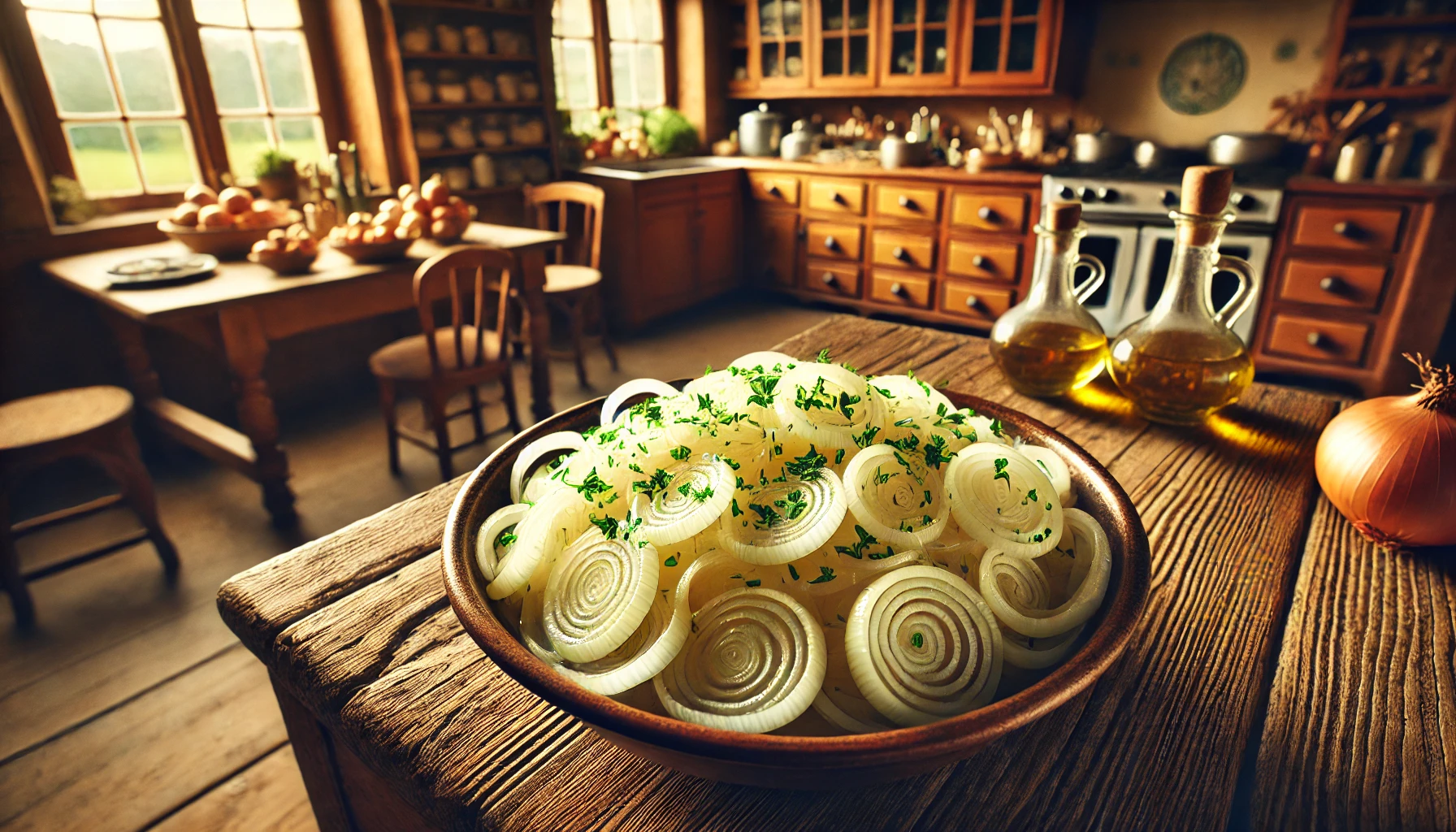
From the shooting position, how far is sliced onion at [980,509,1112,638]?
47cm

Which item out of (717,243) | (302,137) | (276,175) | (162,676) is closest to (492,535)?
(162,676)

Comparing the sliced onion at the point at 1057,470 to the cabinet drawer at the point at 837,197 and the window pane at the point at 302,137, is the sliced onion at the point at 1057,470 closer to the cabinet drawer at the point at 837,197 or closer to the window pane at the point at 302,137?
the window pane at the point at 302,137

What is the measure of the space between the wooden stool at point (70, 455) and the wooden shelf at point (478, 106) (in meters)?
2.02

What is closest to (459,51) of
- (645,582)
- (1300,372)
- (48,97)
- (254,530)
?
(48,97)

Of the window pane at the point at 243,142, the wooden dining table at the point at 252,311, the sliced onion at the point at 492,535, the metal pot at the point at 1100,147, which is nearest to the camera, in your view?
the sliced onion at the point at 492,535

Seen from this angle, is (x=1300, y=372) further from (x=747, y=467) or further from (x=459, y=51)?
(x=459, y=51)

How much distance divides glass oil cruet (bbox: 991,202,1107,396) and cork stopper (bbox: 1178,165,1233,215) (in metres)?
0.14

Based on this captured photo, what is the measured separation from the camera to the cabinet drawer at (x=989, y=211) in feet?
12.3

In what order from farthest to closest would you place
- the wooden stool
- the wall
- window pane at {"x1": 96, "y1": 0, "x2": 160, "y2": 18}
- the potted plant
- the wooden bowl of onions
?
1. the wall
2. the potted plant
3. window pane at {"x1": 96, "y1": 0, "x2": 160, "y2": 18}
4. the wooden stool
5. the wooden bowl of onions

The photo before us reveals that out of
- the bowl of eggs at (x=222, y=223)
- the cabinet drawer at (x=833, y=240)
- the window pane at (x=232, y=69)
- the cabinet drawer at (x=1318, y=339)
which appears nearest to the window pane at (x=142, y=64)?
the window pane at (x=232, y=69)

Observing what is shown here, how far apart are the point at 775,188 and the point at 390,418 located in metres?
2.90

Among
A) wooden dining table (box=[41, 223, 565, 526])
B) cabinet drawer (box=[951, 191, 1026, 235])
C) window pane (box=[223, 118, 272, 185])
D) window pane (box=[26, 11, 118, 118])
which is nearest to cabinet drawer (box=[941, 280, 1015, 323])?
cabinet drawer (box=[951, 191, 1026, 235])

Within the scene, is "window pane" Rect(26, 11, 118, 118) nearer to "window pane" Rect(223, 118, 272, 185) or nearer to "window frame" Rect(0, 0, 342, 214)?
"window frame" Rect(0, 0, 342, 214)

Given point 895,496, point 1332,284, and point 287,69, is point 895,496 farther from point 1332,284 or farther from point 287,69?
point 287,69
